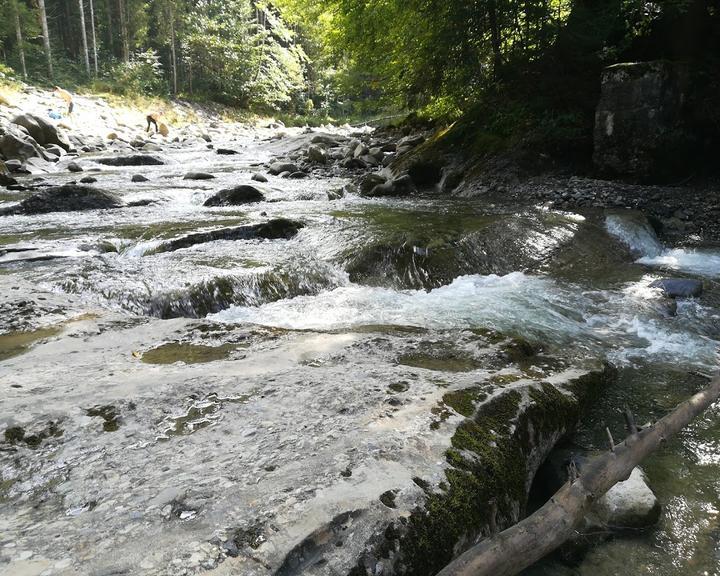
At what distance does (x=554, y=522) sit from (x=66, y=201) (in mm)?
9929

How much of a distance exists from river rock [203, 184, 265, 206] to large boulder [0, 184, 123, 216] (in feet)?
5.87

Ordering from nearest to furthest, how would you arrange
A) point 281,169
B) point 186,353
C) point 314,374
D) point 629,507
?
1. point 629,507
2. point 314,374
3. point 186,353
4. point 281,169

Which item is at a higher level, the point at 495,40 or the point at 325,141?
the point at 495,40

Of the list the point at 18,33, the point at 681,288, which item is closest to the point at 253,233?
the point at 681,288

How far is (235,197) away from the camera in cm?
990

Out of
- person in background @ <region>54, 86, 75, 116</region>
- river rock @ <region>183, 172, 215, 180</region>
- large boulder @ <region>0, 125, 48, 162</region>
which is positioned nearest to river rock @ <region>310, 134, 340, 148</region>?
river rock @ <region>183, 172, 215, 180</region>

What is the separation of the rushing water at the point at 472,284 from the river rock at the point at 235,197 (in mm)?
1103

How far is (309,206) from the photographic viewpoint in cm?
957

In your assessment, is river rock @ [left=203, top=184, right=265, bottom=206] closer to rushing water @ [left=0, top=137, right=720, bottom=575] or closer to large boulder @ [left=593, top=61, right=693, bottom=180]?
rushing water @ [left=0, top=137, right=720, bottom=575]

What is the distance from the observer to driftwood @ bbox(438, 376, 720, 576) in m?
1.51

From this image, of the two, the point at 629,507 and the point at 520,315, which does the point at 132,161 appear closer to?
the point at 520,315

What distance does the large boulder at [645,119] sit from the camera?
8.95 metres

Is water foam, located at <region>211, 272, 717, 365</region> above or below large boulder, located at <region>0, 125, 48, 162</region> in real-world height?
below

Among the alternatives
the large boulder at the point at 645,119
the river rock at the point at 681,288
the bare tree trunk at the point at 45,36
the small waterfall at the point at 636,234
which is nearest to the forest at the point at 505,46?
the large boulder at the point at 645,119
